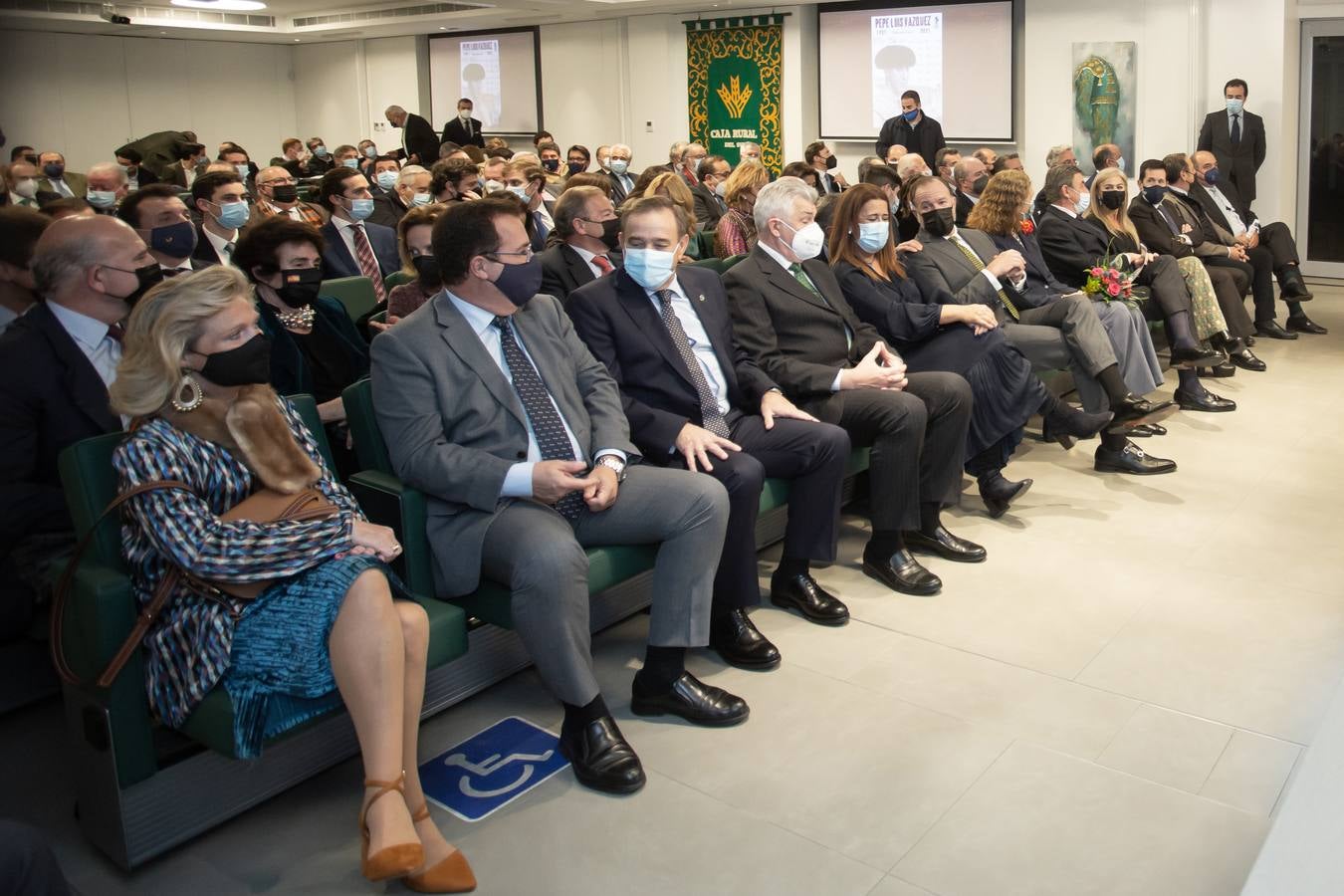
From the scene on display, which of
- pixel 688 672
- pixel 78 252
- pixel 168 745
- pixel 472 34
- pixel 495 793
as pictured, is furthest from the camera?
pixel 472 34

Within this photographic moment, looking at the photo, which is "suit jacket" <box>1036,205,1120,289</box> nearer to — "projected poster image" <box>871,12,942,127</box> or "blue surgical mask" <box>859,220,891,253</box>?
"blue surgical mask" <box>859,220,891,253</box>

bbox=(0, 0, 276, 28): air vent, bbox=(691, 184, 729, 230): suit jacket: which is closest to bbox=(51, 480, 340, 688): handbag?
bbox=(691, 184, 729, 230): suit jacket

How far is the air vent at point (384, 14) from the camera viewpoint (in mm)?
15507

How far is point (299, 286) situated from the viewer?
11.6ft

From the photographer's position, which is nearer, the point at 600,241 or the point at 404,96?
the point at 600,241

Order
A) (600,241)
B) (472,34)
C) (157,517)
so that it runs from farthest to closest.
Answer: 1. (472,34)
2. (600,241)
3. (157,517)

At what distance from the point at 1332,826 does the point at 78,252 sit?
9.24 feet

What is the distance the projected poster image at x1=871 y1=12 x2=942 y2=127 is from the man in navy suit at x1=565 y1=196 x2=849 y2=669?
10108mm

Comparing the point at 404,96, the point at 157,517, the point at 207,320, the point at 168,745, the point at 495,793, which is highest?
the point at 404,96

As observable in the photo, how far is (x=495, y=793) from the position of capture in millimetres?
2734

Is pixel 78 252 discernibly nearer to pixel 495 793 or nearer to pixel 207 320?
pixel 207 320

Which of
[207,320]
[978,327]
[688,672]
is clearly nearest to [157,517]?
[207,320]

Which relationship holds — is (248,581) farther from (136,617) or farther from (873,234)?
(873,234)

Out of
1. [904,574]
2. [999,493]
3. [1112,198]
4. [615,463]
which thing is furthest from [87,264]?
[1112,198]
